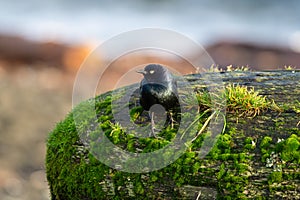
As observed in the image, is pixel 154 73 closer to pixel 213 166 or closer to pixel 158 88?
pixel 158 88

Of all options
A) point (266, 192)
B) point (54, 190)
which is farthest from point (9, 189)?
point (266, 192)

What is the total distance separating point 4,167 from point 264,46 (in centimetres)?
993

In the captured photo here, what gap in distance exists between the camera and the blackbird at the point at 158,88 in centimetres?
321

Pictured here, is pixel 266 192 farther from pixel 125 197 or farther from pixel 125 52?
pixel 125 52

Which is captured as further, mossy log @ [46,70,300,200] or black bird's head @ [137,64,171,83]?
black bird's head @ [137,64,171,83]

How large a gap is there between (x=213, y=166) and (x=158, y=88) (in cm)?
58

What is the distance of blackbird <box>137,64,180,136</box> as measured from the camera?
321 cm

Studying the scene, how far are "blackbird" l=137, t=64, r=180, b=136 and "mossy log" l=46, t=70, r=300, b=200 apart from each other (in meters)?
0.24

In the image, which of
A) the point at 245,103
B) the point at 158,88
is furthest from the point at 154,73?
the point at 245,103

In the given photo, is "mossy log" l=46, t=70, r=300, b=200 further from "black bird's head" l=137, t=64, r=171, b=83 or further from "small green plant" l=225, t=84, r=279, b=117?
"black bird's head" l=137, t=64, r=171, b=83

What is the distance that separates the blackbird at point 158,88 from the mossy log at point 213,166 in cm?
24

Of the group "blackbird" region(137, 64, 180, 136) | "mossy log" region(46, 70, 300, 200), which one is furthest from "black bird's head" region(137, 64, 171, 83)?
"mossy log" region(46, 70, 300, 200)

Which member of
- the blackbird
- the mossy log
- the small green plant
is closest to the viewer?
the mossy log

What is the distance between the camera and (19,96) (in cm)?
963
